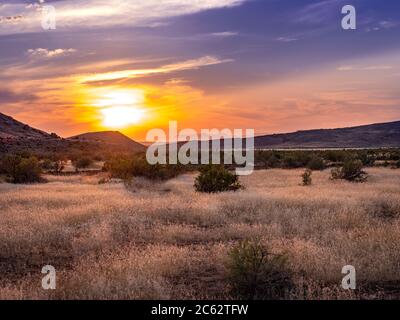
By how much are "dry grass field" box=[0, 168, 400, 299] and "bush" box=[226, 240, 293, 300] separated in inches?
9.8

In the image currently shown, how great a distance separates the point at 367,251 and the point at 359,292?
2.10m

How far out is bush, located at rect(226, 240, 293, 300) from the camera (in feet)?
23.5

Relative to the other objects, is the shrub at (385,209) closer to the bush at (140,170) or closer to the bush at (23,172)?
the bush at (140,170)

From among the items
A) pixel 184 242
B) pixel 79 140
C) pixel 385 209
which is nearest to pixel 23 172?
pixel 184 242

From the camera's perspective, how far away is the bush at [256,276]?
7.15 metres

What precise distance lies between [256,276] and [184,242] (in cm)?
376

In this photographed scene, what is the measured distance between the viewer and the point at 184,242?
10.8 m

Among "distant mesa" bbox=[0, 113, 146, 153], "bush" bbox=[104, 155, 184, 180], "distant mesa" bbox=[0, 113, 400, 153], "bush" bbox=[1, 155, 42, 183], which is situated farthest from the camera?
"distant mesa" bbox=[0, 113, 400, 153]

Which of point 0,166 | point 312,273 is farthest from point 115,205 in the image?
point 0,166

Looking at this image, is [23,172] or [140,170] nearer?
[23,172]

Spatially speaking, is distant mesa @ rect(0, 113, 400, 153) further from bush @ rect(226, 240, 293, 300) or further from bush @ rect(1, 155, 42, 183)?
bush @ rect(226, 240, 293, 300)

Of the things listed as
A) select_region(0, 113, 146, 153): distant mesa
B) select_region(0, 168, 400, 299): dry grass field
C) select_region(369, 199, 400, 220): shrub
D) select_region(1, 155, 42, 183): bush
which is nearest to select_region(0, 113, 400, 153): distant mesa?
select_region(0, 113, 146, 153): distant mesa

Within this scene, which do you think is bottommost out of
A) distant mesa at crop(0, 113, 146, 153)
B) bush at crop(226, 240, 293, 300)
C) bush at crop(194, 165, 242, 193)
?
bush at crop(226, 240, 293, 300)

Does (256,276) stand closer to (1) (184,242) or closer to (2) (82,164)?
(1) (184,242)
